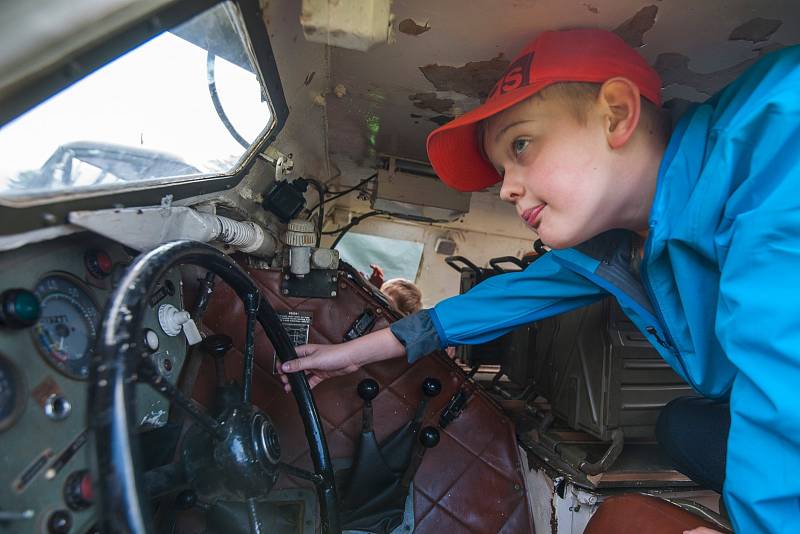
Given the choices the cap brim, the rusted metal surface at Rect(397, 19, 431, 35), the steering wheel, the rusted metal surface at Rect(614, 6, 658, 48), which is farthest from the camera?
the cap brim

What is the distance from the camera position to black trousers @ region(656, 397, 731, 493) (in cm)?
121

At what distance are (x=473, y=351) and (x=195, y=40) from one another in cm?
206

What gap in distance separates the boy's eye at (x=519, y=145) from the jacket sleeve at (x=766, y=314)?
15.5 inches

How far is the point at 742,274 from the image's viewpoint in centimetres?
72

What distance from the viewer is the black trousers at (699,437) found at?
121 cm

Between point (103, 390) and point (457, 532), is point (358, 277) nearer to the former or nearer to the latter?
point (457, 532)

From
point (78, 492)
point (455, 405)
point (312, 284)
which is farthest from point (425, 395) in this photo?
point (78, 492)

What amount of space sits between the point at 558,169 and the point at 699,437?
0.89 meters

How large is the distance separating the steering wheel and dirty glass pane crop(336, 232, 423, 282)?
3.04 m

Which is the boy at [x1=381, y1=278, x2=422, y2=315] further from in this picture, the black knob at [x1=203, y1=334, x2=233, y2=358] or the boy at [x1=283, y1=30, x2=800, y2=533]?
the black knob at [x1=203, y1=334, x2=233, y2=358]

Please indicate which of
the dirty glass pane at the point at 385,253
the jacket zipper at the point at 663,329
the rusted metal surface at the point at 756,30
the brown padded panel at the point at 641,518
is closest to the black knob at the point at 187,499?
the brown padded panel at the point at 641,518

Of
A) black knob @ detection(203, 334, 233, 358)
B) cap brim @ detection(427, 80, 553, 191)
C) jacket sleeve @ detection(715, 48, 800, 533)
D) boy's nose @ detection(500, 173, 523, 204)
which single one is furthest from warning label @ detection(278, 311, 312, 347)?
jacket sleeve @ detection(715, 48, 800, 533)

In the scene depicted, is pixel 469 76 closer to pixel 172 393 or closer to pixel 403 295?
pixel 172 393

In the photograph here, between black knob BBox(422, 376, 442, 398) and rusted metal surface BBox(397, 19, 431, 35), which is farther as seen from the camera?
black knob BBox(422, 376, 442, 398)
